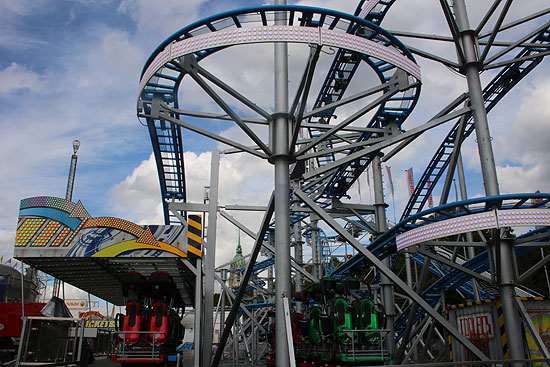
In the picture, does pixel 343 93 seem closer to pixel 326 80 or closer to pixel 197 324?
pixel 326 80

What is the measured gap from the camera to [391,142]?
15250mm

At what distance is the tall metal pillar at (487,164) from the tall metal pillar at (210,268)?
8391 millimetres

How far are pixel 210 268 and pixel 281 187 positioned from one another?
167 inches

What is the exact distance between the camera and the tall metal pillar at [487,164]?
12.4 meters

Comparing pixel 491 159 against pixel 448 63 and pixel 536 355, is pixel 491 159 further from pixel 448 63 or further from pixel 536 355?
pixel 536 355

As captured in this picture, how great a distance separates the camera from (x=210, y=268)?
1585cm

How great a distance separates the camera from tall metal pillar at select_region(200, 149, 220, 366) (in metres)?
14.5

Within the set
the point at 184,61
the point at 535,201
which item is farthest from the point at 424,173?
the point at 184,61

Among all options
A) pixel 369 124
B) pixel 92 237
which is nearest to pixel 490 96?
pixel 369 124

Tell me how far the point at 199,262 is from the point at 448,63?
10.1 meters

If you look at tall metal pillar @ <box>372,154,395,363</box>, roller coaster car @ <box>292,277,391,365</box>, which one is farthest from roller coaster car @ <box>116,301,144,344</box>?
tall metal pillar @ <box>372,154,395,363</box>

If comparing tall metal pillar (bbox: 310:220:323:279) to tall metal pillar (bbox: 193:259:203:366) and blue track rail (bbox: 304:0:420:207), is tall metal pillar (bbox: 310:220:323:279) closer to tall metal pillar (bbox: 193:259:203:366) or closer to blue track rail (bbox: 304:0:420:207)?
blue track rail (bbox: 304:0:420:207)

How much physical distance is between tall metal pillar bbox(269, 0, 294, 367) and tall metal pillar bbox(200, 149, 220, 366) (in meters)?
3.06

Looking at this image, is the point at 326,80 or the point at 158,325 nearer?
the point at 158,325
